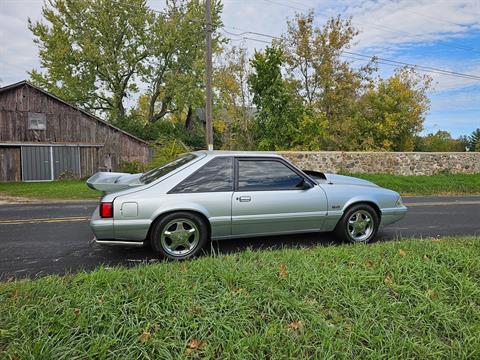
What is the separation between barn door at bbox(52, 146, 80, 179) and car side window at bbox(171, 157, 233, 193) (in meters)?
16.6

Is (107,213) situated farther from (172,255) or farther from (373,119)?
(373,119)

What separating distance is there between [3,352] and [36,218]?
573 centimetres

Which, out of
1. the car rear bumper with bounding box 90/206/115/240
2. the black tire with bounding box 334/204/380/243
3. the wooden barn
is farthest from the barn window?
the black tire with bounding box 334/204/380/243

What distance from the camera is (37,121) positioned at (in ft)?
58.2

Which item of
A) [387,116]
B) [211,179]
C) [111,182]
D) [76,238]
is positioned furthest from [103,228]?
[387,116]

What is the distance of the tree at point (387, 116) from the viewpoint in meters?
23.9

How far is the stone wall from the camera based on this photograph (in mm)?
14391

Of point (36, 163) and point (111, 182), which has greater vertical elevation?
point (36, 163)

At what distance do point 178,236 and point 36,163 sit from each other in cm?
1703

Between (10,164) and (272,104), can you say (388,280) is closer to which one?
(272,104)

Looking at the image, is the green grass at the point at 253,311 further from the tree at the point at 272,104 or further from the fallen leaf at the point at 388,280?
the tree at the point at 272,104

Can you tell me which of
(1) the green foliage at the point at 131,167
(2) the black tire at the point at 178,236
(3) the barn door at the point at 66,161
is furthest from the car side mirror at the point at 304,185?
(3) the barn door at the point at 66,161

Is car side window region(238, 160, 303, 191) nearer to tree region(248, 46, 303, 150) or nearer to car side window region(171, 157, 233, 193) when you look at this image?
car side window region(171, 157, 233, 193)

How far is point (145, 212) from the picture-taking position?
4.10 m
